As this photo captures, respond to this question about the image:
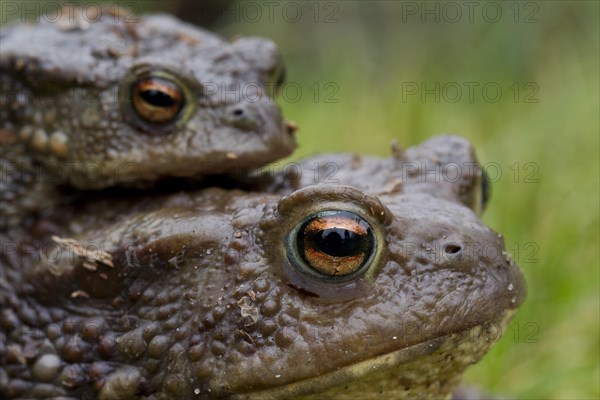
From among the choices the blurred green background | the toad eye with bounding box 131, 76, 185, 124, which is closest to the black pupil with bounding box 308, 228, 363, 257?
the toad eye with bounding box 131, 76, 185, 124

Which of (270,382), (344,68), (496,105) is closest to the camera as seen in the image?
(270,382)

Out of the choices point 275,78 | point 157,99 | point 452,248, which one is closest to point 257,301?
point 452,248

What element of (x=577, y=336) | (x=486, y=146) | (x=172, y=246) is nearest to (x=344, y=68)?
(x=486, y=146)

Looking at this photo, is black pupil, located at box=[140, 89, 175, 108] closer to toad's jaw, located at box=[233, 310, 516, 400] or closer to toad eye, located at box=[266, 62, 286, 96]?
toad eye, located at box=[266, 62, 286, 96]

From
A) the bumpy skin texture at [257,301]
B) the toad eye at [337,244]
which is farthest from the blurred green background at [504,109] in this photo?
the toad eye at [337,244]

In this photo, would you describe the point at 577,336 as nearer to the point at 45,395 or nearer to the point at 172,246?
the point at 172,246

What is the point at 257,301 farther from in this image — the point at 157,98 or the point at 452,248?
the point at 157,98

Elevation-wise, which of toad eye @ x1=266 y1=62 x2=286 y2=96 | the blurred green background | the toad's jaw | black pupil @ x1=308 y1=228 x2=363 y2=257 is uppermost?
the blurred green background
